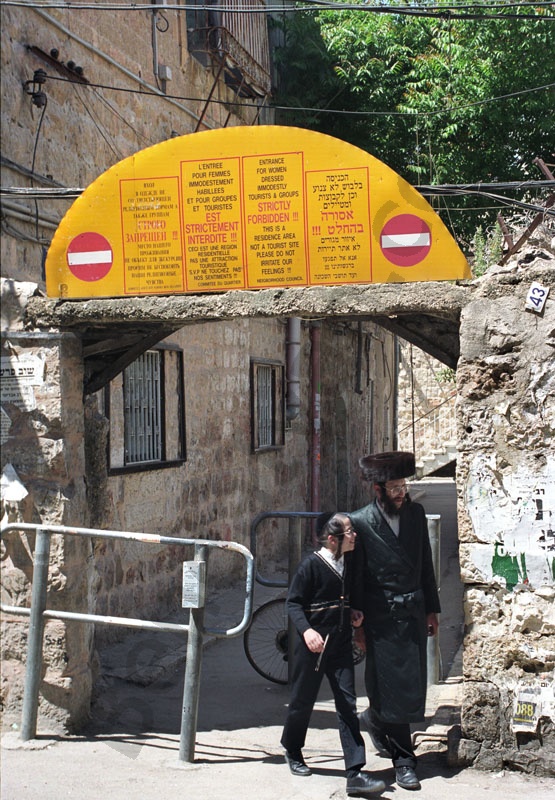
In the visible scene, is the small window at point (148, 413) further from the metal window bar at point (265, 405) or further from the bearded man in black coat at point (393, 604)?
the bearded man in black coat at point (393, 604)

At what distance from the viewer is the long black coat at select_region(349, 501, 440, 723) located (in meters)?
5.08

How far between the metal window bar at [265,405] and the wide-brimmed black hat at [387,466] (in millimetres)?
7334

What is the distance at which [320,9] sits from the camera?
13680 mm

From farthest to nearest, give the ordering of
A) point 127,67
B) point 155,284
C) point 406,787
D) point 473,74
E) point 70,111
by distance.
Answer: point 473,74
point 127,67
point 70,111
point 155,284
point 406,787

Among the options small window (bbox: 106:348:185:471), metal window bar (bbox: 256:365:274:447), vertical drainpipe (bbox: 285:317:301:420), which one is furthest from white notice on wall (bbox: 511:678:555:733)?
vertical drainpipe (bbox: 285:317:301:420)

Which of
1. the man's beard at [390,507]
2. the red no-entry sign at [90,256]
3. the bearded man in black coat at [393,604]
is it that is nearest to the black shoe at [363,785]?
the bearded man in black coat at [393,604]

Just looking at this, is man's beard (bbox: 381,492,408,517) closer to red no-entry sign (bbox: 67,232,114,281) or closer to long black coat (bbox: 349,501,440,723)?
long black coat (bbox: 349,501,440,723)

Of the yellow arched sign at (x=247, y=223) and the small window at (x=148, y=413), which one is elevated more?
the yellow arched sign at (x=247, y=223)

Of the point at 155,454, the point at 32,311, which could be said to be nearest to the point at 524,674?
the point at 32,311

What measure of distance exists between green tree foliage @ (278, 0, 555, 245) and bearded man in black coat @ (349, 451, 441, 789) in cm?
860

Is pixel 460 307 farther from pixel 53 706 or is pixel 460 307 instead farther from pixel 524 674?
pixel 53 706

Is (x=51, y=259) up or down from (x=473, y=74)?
down

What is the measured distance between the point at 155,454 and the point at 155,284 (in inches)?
149

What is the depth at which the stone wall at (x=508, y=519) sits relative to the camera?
499 centimetres
